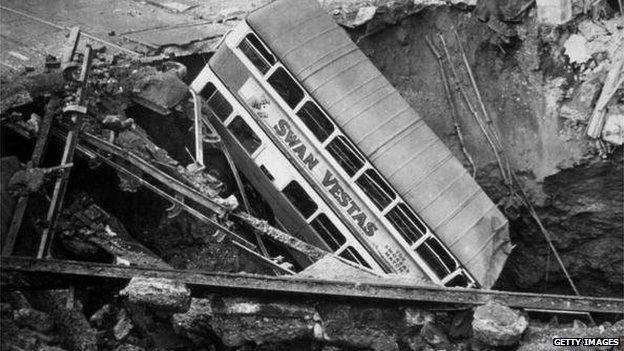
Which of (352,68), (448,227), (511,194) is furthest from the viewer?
(511,194)

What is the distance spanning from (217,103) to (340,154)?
2.17m

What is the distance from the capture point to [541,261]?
10734mm

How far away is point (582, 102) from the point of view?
10062 millimetres

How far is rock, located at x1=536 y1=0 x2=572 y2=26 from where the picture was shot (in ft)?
33.6

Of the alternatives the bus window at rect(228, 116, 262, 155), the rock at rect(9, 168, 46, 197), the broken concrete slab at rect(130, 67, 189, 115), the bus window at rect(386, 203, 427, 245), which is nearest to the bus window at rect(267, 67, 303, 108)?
the bus window at rect(228, 116, 262, 155)

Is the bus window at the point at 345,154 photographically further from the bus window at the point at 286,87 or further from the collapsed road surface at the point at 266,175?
the bus window at the point at 286,87

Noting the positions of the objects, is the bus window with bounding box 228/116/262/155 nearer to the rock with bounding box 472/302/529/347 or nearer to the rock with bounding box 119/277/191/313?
the rock with bounding box 119/277/191/313

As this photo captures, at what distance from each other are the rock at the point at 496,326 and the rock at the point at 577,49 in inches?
207

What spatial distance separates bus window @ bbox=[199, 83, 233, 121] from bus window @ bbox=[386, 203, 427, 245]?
294 centimetres

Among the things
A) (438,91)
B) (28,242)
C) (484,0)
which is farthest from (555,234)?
(28,242)

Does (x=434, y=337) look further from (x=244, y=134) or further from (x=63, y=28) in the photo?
(x=63, y=28)

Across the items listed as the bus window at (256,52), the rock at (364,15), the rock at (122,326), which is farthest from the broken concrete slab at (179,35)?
the rock at (122,326)

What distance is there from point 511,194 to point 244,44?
481 centimetres

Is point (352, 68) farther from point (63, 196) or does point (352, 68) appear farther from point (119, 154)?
point (63, 196)
